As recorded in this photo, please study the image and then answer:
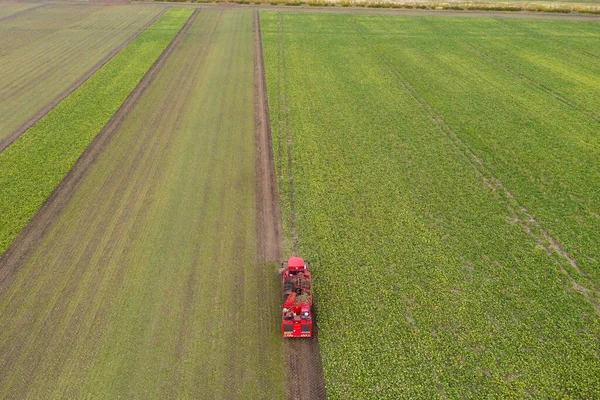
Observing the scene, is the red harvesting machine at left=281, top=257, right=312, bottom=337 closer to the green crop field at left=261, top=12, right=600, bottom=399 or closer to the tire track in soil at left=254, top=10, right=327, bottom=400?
the tire track in soil at left=254, top=10, right=327, bottom=400

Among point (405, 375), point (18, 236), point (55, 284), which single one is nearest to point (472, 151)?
point (405, 375)

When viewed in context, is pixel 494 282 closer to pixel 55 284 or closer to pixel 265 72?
pixel 55 284

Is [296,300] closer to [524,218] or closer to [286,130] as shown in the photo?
[524,218]

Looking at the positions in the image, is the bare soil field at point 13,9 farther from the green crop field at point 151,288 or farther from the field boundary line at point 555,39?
the field boundary line at point 555,39

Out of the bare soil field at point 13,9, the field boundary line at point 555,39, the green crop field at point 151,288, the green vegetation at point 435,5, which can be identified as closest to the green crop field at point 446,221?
the green crop field at point 151,288

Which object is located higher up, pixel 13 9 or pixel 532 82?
pixel 13 9

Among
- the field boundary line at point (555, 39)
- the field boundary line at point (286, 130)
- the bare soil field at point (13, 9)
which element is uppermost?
the bare soil field at point (13, 9)

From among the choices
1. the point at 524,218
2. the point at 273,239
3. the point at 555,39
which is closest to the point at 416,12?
the point at 555,39
